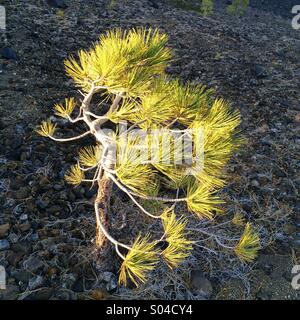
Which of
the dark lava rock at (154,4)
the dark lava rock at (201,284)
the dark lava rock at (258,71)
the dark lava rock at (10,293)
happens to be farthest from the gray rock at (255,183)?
the dark lava rock at (154,4)

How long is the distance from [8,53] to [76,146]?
2.95 m

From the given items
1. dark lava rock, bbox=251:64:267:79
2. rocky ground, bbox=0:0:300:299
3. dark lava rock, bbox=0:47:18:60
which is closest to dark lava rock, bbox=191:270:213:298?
rocky ground, bbox=0:0:300:299

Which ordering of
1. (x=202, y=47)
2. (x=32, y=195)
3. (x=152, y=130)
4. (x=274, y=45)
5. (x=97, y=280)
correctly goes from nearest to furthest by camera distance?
(x=152, y=130) → (x=97, y=280) → (x=32, y=195) → (x=202, y=47) → (x=274, y=45)

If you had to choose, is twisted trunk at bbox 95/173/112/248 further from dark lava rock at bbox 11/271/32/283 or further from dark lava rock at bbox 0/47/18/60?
→ dark lava rock at bbox 0/47/18/60

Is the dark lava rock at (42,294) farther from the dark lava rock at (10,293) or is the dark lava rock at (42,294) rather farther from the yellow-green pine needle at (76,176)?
the yellow-green pine needle at (76,176)

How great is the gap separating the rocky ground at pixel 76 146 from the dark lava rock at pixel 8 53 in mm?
22

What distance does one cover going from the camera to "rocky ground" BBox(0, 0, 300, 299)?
3.65m

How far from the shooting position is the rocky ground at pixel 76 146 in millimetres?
3648

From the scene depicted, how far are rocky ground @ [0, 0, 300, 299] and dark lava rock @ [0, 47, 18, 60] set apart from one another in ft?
0.07

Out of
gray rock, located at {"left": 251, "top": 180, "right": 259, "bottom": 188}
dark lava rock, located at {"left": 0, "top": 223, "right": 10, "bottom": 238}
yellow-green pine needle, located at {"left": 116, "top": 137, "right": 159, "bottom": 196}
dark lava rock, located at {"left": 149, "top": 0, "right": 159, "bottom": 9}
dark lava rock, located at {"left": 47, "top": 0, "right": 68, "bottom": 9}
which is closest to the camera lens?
yellow-green pine needle, located at {"left": 116, "top": 137, "right": 159, "bottom": 196}

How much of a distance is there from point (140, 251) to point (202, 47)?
7.38m
